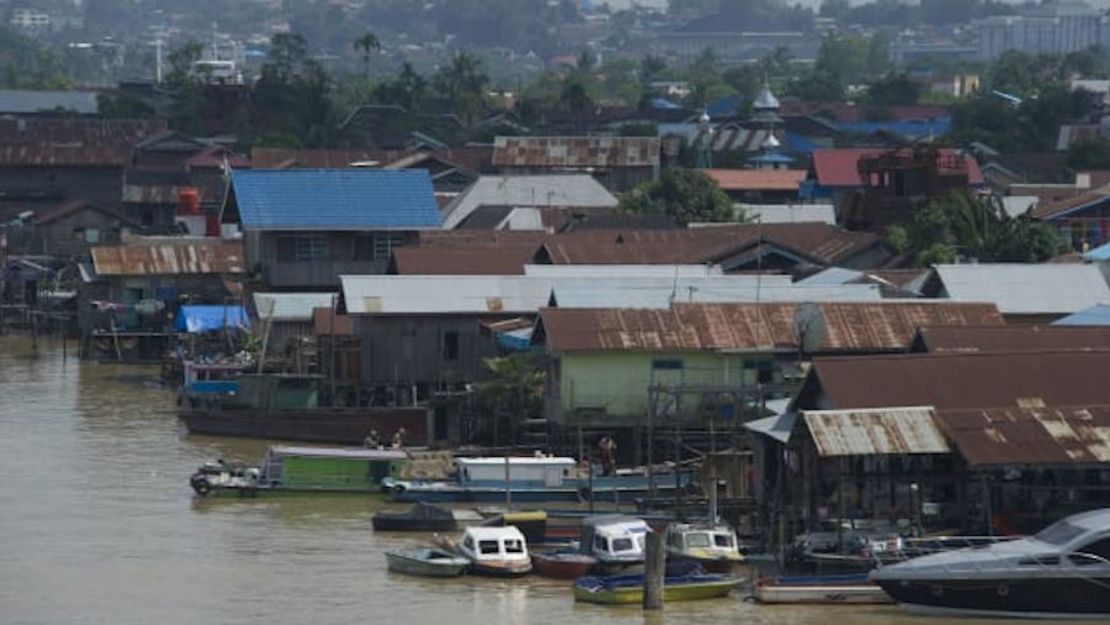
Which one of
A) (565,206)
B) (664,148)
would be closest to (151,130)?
(664,148)

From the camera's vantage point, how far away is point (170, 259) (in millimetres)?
44656

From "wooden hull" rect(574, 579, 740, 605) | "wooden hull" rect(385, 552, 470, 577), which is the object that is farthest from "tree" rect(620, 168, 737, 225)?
"wooden hull" rect(574, 579, 740, 605)

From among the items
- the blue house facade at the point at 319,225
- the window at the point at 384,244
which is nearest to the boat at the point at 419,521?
the blue house facade at the point at 319,225

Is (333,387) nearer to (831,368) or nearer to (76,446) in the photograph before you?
(76,446)

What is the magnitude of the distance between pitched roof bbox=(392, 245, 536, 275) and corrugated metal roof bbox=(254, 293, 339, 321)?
3.08ft

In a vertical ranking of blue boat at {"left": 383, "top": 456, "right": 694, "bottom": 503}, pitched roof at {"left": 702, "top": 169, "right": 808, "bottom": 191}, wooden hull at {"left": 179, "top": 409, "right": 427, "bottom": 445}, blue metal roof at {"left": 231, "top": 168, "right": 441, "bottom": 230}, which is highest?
pitched roof at {"left": 702, "top": 169, "right": 808, "bottom": 191}

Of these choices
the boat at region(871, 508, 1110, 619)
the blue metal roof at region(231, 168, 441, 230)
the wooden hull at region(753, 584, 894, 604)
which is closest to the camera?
the boat at region(871, 508, 1110, 619)

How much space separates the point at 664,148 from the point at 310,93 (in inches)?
589

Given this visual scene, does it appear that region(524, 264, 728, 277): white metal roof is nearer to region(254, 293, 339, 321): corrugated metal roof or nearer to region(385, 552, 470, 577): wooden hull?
region(254, 293, 339, 321): corrugated metal roof

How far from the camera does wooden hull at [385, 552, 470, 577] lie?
24047 mm

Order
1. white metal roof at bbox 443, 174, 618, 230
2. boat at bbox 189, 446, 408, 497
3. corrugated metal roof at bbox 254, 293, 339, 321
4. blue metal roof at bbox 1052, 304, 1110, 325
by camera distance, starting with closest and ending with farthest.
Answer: boat at bbox 189, 446, 408, 497, blue metal roof at bbox 1052, 304, 1110, 325, corrugated metal roof at bbox 254, 293, 339, 321, white metal roof at bbox 443, 174, 618, 230

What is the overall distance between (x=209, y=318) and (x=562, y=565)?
17426 mm

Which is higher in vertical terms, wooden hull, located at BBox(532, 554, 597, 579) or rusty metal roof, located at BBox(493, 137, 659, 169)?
rusty metal roof, located at BBox(493, 137, 659, 169)

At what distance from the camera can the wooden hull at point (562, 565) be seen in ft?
77.7
